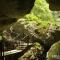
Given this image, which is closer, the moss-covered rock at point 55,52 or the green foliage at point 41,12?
the moss-covered rock at point 55,52

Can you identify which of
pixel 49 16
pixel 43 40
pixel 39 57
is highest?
pixel 49 16

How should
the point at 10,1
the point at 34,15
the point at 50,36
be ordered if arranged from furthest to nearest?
1. the point at 34,15
2. the point at 50,36
3. the point at 10,1

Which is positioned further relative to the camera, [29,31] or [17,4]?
[29,31]

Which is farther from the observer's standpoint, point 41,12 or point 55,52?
point 41,12

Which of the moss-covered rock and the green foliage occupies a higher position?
the green foliage

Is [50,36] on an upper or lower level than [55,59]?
upper

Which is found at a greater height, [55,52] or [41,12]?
[41,12]

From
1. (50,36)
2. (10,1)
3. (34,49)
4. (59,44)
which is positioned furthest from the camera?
(50,36)

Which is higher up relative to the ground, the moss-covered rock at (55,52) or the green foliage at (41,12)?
the green foliage at (41,12)

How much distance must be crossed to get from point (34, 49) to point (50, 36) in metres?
1.37

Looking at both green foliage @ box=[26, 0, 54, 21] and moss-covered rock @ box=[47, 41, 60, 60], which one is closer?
moss-covered rock @ box=[47, 41, 60, 60]

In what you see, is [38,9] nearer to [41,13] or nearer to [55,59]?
[41,13]

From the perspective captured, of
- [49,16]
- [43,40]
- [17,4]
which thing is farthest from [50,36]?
[17,4]

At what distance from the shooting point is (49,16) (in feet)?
48.4
